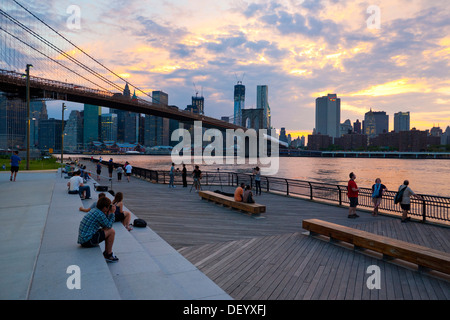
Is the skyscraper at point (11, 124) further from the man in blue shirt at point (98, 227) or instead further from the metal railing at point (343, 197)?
the man in blue shirt at point (98, 227)

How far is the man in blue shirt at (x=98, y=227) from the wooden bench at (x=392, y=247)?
5.11 m

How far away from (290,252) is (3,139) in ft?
485

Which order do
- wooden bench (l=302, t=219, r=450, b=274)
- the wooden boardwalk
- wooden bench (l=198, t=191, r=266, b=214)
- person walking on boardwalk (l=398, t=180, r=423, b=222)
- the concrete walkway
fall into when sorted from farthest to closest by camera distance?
wooden bench (l=198, t=191, r=266, b=214)
person walking on boardwalk (l=398, t=180, r=423, b=222)
wooden bench (l=302, t=219, r=450, b=274)
the wooden boardwalk
the concrete walkway

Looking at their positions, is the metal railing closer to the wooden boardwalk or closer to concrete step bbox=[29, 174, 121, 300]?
the wooden boardwalk

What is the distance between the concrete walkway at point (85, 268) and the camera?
3.90 m

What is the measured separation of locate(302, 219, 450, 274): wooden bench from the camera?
524cm

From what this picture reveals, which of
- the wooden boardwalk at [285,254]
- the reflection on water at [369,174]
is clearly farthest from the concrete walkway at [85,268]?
the reflection on water at [369,174]

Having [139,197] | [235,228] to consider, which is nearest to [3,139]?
[139,197]

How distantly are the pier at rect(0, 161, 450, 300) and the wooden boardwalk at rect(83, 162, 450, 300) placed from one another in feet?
0.06

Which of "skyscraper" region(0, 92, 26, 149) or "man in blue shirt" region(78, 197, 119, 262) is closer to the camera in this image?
"man in blue shirt" region(78, 197, 119, 262)

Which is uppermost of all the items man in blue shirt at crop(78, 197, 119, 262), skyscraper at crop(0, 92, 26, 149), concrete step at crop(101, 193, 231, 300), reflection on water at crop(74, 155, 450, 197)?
skyscraper at crop(0, 92, 26, 149)

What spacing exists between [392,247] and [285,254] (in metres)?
2.18

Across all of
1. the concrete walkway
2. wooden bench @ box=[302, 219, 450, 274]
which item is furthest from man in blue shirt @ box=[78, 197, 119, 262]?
wooden bench @ box=[302, 219, 450, 274]

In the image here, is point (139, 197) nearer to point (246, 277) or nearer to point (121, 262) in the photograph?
point (121, 262)
